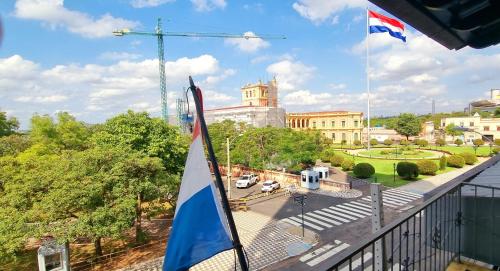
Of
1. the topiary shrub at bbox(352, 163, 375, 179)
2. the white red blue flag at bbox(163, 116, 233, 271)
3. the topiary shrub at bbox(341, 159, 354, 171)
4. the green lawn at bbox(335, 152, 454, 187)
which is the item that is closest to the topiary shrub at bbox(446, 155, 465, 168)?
the green lawn at bbox(335, 152, 454, 187)

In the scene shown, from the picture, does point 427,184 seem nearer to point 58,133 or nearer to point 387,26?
point 387,26

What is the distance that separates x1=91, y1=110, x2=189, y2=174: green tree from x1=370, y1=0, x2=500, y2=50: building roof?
16860mm

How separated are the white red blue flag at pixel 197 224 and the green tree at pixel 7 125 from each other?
41787 millimetres

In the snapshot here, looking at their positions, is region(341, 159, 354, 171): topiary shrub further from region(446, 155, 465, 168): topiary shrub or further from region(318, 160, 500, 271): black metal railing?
region(318, 160, 500, 271): black metal railing

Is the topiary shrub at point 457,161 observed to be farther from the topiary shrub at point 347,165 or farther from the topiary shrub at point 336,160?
the topiary shrub at point 336,160

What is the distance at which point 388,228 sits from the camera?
212cm

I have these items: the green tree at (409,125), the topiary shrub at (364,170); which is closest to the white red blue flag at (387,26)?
the topiary shrub at (364,170)

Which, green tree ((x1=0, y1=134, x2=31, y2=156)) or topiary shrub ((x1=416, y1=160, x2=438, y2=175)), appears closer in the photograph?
green tree ((x1=0, y1=134, x2=31, y2=156))

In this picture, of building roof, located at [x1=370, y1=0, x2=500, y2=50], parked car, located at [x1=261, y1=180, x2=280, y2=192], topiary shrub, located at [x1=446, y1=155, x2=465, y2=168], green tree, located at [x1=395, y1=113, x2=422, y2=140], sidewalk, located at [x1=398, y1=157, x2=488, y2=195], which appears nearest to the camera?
building roof, located at [x1=370, y1=0, x2=500, y2=50]

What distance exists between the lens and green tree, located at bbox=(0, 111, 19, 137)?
33691 millimetres

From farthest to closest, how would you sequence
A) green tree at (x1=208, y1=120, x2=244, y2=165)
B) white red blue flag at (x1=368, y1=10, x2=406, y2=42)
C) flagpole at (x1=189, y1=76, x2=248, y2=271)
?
green tree at (x1=208, y1=120, x2=244, y2=165), white red blue flag at (x1=368, y1=10, x2=406, y2=42), flagpole at (x1=189, y1=76, x2=248, y2=271)

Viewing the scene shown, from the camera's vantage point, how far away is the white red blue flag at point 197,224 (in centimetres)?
262

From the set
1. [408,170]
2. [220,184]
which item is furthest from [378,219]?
[408,170]

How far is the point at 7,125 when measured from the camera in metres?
34.5
